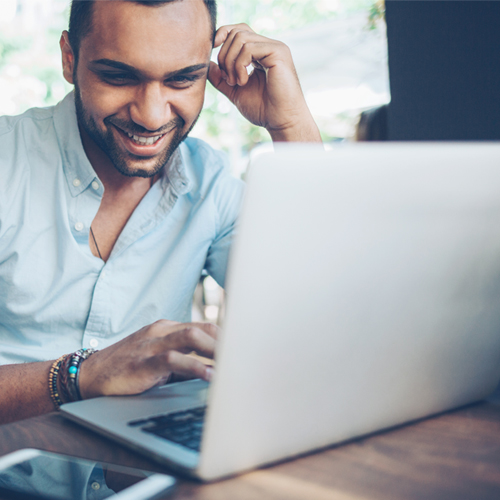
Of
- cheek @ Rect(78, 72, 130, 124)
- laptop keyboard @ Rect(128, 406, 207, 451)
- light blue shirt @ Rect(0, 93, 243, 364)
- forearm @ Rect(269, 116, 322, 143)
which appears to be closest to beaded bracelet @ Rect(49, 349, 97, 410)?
laptop keyboard @ Rect(128, 406, 207, 451)

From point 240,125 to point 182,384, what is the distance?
210 inches

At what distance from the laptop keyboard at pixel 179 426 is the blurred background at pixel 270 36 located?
10.4 feet

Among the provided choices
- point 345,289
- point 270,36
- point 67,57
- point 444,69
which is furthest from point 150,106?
point 270,36

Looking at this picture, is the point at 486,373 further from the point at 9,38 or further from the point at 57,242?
the point at 9,38

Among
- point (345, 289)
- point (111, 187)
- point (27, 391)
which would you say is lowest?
point (27, 391)

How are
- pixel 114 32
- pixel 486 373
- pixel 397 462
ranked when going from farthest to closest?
pixel 114 32 < pixel 486 373 < pixel 397 462

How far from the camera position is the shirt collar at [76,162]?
1.25 metres

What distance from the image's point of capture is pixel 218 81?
1.55 m

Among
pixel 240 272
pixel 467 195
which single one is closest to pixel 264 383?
pixel 240 272

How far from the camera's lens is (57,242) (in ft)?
4.03

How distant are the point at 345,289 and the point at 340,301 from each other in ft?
0.04

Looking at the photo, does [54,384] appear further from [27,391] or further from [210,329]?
[210,329]

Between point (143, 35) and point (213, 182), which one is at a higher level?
point (143, 35)

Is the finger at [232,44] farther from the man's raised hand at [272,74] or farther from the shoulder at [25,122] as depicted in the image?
the shoulder at [25,122]
